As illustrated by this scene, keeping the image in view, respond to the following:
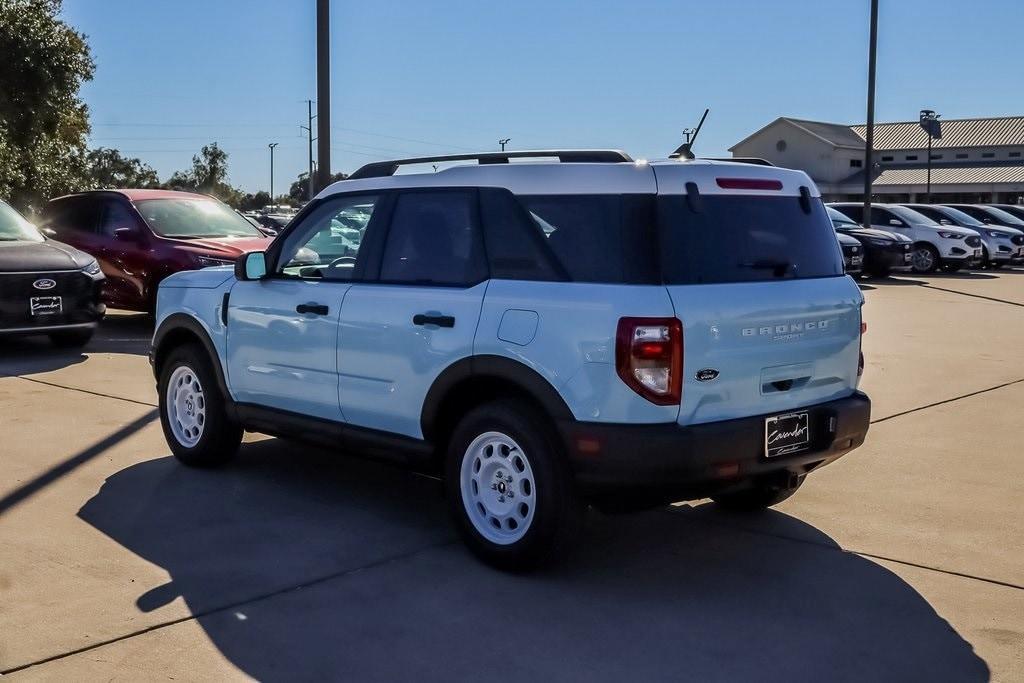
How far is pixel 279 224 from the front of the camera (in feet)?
128

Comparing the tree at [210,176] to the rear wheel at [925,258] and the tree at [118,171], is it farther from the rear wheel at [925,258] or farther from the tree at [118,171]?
the rear wheel at [925,258]

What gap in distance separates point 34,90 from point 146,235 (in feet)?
59.9

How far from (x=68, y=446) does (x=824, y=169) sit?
77.6 metres

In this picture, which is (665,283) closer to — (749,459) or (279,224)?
(749,459)

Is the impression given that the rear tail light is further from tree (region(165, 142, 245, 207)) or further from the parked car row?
tree (region(165, 142, 245, 207))

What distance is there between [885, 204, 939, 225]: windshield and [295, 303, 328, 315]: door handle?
2274 cm

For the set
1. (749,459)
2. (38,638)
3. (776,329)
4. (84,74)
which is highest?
(84,74)

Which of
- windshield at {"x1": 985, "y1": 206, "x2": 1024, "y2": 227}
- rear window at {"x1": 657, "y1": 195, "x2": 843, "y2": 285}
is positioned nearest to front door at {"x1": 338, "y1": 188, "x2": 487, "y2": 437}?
rear window at {"x1": 657, "y1": 195, "x2": 843, "y2": 285}

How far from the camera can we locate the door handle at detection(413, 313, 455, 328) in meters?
5.02

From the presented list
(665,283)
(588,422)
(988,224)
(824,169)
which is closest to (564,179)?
(665,283)

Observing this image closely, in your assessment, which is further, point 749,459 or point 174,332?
point 174,332

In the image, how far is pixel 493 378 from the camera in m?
4.86

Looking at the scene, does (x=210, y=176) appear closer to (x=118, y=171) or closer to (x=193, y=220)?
(x=118, y=171)

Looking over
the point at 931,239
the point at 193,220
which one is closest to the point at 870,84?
the point at 931,239
